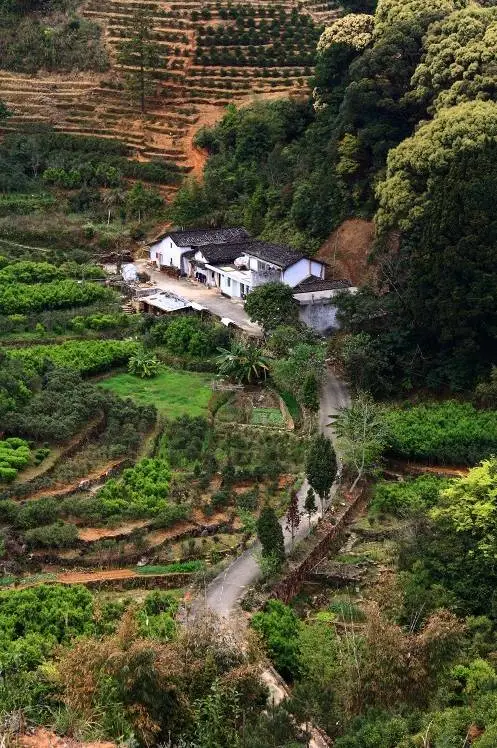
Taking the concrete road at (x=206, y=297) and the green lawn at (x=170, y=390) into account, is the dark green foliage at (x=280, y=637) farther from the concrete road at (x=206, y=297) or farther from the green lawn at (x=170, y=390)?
the concrete road at (x=206, y=297)

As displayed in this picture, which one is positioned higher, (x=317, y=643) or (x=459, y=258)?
(x=459, y=258)

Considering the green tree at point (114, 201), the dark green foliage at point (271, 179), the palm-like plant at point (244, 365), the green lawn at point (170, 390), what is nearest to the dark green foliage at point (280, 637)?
the green lawn at point (170, 390)

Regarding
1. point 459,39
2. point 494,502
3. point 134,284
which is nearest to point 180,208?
point 134,284

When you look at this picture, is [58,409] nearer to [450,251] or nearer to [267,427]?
[267,427]

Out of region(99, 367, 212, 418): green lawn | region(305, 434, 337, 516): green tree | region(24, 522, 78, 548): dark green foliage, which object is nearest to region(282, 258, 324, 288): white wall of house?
region(99, 367, 212, 418): green lawn

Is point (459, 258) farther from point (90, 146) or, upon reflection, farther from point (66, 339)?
point (90, 146)

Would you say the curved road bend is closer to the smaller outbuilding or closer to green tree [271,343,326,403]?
green tree [271,343,326,403]
